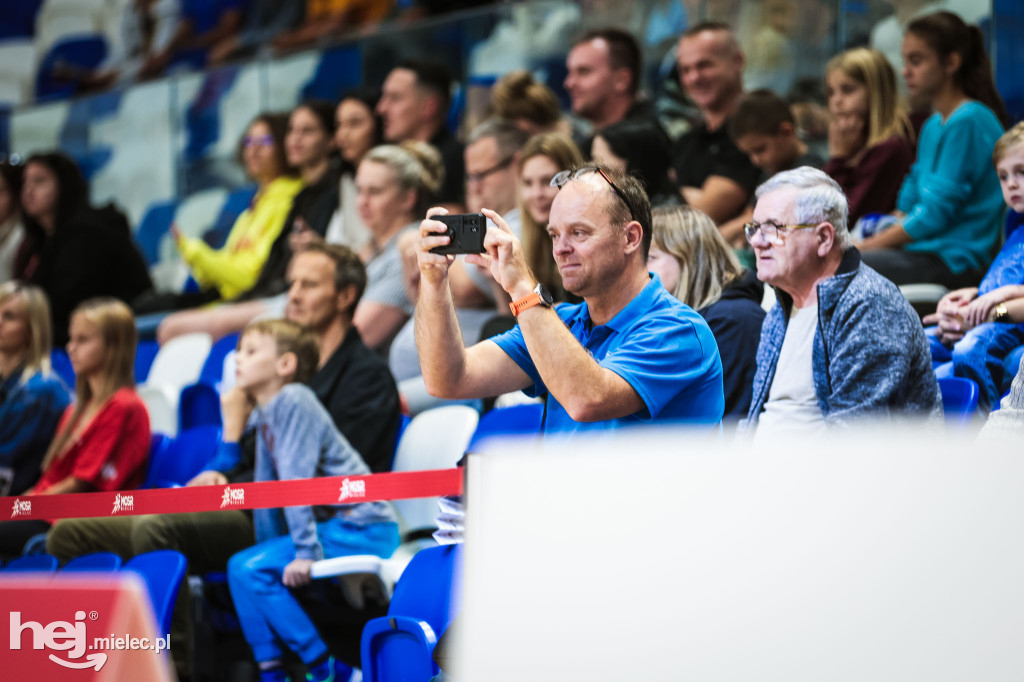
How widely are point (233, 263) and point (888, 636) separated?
516cm

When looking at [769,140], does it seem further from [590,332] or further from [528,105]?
[590,332]

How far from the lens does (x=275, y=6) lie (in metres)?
7.04

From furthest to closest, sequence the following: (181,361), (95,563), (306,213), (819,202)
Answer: (306,213) < (181,361) < (95,563) < (819,202)

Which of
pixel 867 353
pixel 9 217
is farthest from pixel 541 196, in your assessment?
pixel 9 217

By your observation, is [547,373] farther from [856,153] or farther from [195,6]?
[195,6]

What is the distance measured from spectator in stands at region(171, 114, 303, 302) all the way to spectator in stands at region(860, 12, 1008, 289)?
10.6ft

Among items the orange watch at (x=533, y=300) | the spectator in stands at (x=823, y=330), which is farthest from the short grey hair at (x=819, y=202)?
the orange watch at (x=533, y=300)

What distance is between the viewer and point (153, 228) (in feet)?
22.1

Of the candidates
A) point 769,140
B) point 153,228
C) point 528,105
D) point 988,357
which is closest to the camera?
point 988,357

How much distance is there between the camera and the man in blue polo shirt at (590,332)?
205 centimetres

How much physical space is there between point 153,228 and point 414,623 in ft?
16.4

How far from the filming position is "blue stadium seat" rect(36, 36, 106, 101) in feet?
24.7

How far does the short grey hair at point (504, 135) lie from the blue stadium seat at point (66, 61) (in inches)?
158

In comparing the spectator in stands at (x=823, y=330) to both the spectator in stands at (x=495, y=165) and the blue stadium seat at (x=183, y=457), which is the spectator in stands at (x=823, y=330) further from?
the blue stadium seat at (x=183, y=457)
